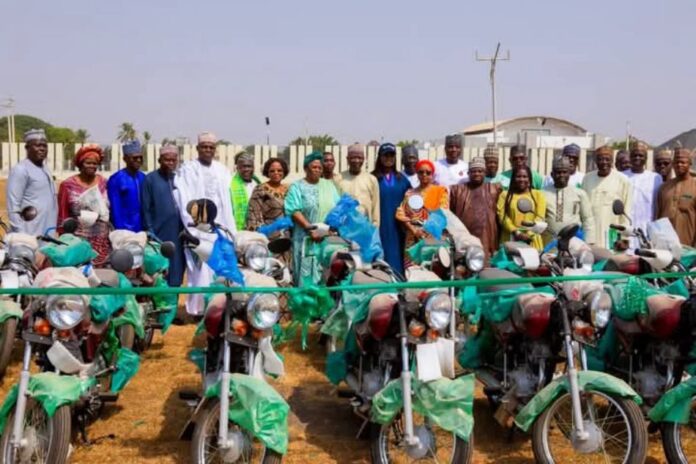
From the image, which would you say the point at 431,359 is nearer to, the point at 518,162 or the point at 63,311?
the point at 63,311

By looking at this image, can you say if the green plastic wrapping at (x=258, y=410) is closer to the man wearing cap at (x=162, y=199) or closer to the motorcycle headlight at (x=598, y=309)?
the motorcycle headlight at (x=598, y=309)

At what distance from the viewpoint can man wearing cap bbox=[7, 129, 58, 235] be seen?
606cm

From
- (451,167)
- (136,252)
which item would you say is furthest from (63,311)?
(451,167)

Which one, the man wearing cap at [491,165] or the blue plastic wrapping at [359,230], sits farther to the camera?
the man wearing cap at [491,165]

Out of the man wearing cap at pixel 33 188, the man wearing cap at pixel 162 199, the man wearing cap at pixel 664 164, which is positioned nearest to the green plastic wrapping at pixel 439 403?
the man wearing cap at pixel 162 199

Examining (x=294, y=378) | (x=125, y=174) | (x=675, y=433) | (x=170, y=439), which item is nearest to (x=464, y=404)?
(x=675, y=433)

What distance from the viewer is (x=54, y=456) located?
328 cm

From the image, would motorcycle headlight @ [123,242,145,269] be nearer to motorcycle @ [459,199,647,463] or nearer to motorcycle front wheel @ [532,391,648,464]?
motorcycle @ [459,199,647,463]

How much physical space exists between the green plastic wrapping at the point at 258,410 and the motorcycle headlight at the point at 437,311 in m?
0.81

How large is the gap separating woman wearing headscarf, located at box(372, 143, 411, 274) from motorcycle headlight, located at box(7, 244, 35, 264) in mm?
3299

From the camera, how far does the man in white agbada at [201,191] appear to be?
6699 mm

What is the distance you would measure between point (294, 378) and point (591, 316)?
253cm

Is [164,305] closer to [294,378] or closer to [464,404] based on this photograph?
[294,378]

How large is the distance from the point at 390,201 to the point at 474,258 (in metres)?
2.09
